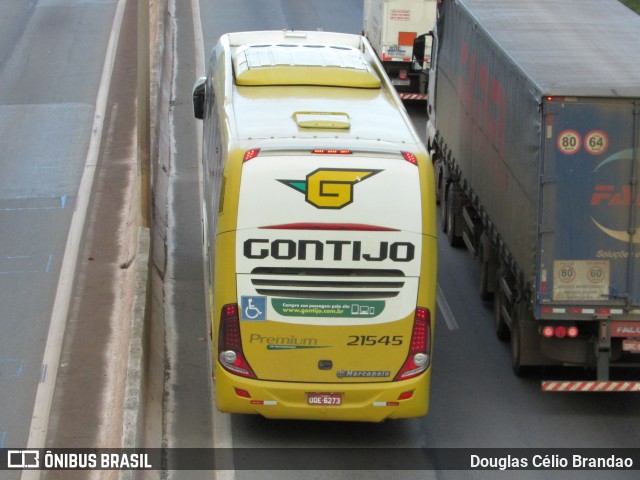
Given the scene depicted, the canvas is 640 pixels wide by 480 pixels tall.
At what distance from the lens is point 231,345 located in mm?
12258

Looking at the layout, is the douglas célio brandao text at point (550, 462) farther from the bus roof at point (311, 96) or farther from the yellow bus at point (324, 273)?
the bus roof at point (311, 96)

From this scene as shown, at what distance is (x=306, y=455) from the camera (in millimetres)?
12773

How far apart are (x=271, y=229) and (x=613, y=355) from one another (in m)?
4.27

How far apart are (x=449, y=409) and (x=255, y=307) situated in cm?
316

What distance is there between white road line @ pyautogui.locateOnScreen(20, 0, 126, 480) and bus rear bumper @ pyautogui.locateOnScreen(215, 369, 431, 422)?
2110 millimetres

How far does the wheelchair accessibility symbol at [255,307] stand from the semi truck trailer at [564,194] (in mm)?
2977

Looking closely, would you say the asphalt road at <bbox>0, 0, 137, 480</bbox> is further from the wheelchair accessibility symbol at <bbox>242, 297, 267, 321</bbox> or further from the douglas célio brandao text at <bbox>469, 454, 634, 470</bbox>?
the douglas célio brandao text at <bbox>469, 454, 634, 470</bbox>

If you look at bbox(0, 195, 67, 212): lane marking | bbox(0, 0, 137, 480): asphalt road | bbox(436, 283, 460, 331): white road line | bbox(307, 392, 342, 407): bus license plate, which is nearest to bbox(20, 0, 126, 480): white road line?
bbox(0, 0, 137, 480): asphalt road

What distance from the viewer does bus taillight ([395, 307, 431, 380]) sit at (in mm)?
12273

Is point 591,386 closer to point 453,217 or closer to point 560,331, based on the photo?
point 560,331

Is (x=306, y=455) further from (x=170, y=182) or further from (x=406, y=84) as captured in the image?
(x=406, y=84)

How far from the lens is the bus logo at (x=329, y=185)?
1188cm

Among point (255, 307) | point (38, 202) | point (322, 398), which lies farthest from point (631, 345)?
point (38, 202)

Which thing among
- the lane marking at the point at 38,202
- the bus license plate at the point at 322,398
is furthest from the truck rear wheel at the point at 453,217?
the bus license plate at the point at 322,398
